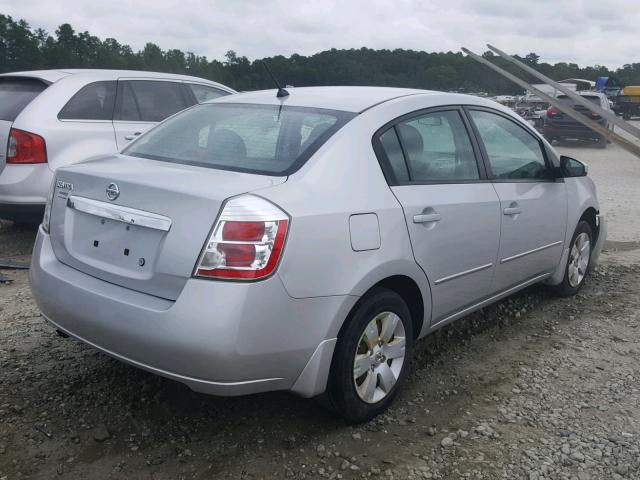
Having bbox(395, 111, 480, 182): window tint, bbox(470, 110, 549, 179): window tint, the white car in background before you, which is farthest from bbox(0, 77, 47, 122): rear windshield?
bbox(470, 110, 549, 179): window tint

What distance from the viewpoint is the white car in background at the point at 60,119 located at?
563 centimetres

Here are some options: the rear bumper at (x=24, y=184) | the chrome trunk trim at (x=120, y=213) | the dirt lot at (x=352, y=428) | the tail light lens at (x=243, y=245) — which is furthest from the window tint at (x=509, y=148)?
the rear bumper at (x=24, y=184)

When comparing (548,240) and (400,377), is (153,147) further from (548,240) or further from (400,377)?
(548,240)

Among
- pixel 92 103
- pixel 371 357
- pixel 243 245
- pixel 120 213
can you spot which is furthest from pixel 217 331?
pixel 92 103

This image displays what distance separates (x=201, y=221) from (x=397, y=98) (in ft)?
4.74

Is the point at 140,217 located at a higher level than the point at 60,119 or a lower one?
lower

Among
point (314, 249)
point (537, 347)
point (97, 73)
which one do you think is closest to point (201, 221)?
point (314, 249)

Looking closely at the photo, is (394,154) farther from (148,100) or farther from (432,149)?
(148,100)

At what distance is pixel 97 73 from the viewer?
6398mm

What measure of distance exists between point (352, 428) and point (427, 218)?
3.52 ft

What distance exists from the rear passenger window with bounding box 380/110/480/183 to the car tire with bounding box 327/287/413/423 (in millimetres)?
665

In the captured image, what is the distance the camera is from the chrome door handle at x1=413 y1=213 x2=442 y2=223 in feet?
10.5

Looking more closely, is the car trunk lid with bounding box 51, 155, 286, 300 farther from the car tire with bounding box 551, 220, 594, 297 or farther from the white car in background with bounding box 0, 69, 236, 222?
the car tire with bounding box 551, 220, 594, 297

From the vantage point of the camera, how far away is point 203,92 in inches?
292
